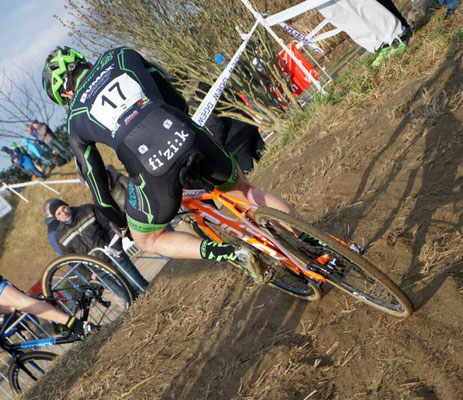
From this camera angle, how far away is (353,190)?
505 centimetres

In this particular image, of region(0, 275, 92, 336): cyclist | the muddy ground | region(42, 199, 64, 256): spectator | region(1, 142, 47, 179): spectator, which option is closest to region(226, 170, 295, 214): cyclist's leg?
the muddy ground

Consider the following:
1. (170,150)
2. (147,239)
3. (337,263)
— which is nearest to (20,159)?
(147,239)

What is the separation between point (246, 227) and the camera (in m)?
3.58

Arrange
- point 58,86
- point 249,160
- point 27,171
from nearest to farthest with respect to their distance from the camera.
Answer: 1. point 58,86
2. point 249,160
3. point 27,171

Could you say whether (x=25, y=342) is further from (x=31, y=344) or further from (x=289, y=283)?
(x=289, y=283)

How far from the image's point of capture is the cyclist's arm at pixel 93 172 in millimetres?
3619

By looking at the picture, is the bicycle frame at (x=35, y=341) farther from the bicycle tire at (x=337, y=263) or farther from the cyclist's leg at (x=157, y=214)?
the bicycle tire at (x=337, y=263)

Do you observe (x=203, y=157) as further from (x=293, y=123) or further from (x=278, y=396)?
(x=293, y=123)

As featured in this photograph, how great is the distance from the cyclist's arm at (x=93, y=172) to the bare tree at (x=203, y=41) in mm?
5089

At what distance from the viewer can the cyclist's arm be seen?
142 inches

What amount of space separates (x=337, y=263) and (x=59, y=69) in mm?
2661

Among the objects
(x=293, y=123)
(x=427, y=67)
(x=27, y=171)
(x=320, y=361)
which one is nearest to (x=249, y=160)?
(x=293, y=123)

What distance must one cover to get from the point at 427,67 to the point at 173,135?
4.14 metres

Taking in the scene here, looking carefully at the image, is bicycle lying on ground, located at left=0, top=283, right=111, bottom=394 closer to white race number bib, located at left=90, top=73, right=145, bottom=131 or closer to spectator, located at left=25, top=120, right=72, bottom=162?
white race number bib, located at left=90, top=73, right=145, bottom=131
